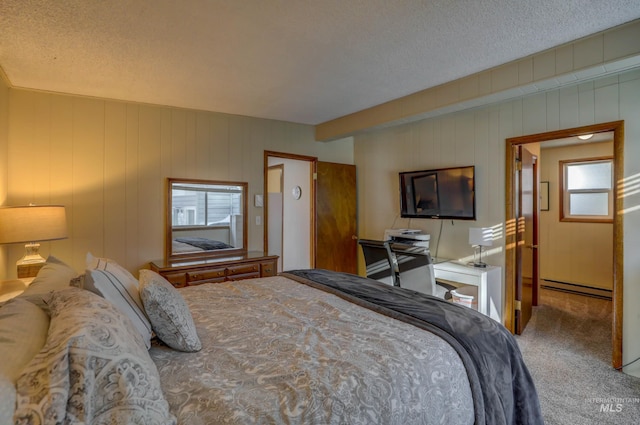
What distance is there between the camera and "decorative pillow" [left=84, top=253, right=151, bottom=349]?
1.32 metres

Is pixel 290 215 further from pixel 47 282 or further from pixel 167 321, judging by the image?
pixel 167 321

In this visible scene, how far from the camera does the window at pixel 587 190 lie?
4.97 meters

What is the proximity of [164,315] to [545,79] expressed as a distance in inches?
122

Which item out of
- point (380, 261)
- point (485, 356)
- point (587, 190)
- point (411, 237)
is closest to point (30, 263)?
point (380, 261)

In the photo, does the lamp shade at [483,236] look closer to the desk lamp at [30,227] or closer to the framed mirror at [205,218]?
the framed mirror at [205,218]

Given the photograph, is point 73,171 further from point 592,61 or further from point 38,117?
point 592,61

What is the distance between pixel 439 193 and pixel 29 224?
400cm

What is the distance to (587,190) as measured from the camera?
5.15m


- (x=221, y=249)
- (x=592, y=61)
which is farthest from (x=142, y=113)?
(x=592, y=61)

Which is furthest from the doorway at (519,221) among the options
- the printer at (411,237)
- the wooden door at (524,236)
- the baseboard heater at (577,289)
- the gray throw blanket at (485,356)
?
the baseboard heater at (577,289)

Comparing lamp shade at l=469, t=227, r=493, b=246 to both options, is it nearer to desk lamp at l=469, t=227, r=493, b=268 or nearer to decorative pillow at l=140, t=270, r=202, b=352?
desk lamp at l=469, t=227, r=493, b=268

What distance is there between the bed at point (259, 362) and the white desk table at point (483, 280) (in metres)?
1.58

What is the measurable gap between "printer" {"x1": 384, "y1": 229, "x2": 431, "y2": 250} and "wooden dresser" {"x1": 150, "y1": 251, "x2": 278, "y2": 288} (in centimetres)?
155

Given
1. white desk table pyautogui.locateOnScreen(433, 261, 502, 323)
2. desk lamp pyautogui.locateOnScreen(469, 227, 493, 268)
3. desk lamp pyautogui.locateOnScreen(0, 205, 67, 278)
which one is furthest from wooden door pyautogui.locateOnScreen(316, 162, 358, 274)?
desk lamp pyautogui.locateOnScreen(0, 205, 67, 278)
